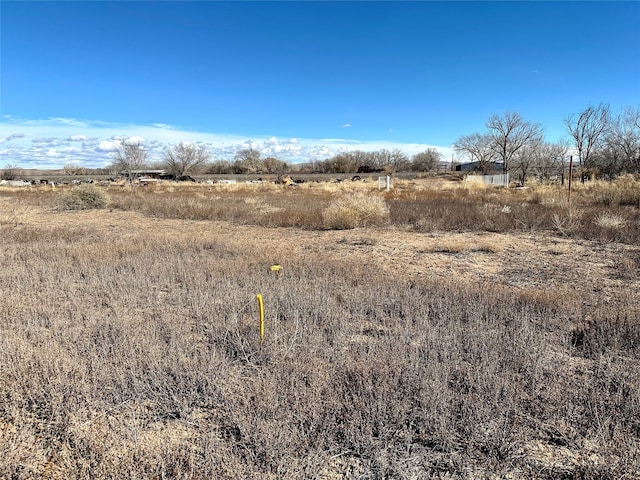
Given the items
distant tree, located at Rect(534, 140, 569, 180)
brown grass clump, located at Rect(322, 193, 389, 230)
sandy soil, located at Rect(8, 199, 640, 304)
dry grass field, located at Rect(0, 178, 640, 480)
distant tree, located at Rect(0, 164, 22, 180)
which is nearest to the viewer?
dry grass field, located at Rect(0, 178, 640, 480)

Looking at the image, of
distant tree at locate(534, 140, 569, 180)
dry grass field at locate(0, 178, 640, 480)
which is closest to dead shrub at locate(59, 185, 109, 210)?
dry grass field at locate(0, 178, 640, 480)

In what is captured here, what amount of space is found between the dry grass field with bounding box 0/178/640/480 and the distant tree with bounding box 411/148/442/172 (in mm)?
94971

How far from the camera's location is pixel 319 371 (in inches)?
130

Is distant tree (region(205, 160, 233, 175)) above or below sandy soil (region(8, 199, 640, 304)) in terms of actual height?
above

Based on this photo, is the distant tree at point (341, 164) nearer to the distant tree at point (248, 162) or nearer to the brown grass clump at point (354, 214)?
the distant tree at point (248, 162)

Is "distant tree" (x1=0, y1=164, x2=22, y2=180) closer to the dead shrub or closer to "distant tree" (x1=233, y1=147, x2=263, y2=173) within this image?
"distant tree" (x1=233, y1=147, x2=263, y2=173)

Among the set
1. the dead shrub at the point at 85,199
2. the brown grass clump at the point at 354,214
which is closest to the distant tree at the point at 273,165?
the dead shrub at the point at 85,199

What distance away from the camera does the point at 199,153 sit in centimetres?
8819

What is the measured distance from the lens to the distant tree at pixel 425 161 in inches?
3878

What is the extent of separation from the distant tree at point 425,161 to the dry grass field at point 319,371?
312ft

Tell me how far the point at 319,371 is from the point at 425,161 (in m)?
101

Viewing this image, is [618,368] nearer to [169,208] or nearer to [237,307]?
[237,307]

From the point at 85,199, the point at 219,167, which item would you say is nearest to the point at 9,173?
the point at 219,167

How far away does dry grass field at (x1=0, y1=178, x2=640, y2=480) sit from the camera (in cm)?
240
